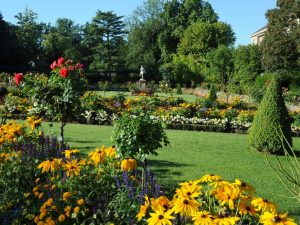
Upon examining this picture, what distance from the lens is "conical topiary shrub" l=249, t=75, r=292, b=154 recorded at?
9.03 m

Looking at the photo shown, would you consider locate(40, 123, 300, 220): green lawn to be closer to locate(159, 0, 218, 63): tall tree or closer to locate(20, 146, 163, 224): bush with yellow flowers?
locate(20, 146, 163, 224): bush with yellow flowers

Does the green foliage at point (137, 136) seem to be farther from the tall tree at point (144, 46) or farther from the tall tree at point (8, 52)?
the tall tree at point (144, 46)

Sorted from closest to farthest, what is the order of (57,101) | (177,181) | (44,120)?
(177,181), (57,101), (44,120)

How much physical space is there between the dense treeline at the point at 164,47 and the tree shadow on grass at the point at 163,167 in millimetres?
22844

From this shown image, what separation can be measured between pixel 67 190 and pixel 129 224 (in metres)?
0.87

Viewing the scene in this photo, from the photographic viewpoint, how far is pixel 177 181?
652 centimetres

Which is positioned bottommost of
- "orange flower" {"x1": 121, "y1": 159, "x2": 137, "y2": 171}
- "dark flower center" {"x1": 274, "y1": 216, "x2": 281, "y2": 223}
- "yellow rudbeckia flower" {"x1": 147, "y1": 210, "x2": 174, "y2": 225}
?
"yellow rudbeckia flower" {"x1": 147, "y1": 210, "x2": 174, "y2": 225}

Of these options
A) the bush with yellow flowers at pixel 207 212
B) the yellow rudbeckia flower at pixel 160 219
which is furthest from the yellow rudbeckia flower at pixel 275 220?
the yellow rudbeckia flower at pixel 160 219

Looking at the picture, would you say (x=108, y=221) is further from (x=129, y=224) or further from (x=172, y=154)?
(x=172, y=154)

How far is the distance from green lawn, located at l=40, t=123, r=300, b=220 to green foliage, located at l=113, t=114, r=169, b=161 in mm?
1748

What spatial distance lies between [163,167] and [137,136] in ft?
9.58

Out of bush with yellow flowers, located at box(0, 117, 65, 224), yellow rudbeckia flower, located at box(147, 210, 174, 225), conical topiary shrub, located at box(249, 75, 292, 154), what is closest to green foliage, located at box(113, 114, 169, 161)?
bush with yellow flowers, located at box(0, 117, 65, 224)

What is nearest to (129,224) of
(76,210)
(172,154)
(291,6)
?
(76,210)

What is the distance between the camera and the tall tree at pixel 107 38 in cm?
5362
